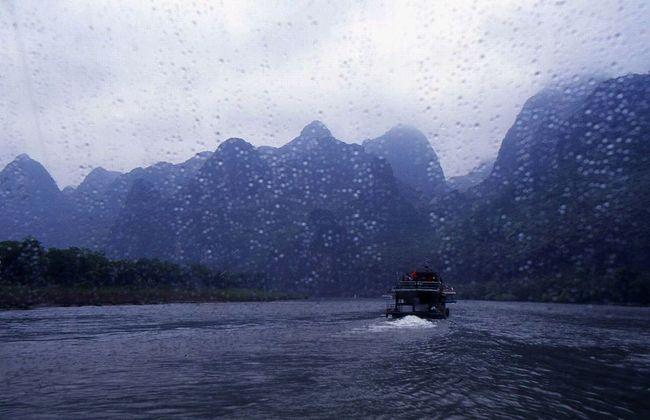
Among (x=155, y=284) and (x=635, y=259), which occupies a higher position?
(x=635, y=259)

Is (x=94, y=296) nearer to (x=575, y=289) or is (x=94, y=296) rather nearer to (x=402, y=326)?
(x=402, y=326)

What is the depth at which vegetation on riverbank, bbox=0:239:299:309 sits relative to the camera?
7062 centimetres

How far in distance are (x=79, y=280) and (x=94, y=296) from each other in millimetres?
7513

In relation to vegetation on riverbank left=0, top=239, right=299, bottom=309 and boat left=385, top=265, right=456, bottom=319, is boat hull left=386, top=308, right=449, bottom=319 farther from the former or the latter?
vegetation on riverbank left=0, top=239, right=299, bottom=309

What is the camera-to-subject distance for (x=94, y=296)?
7781 cm

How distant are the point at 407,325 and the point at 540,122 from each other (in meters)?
176

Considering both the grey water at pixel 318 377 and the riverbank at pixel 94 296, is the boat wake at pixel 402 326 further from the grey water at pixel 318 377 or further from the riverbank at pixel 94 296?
the riverbank at pixel 94 296

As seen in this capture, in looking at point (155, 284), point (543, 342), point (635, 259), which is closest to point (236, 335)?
point (543, 342)

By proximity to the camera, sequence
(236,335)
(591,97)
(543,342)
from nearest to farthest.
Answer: (543,342) < (236,335) < (591,97)

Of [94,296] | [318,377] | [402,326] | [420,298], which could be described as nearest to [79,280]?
[94,296]

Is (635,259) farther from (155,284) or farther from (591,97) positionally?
(155,284)

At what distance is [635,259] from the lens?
371 feet

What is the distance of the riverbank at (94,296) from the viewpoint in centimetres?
6446

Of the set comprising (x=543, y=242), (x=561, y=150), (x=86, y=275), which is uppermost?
(x=561, y=150)
